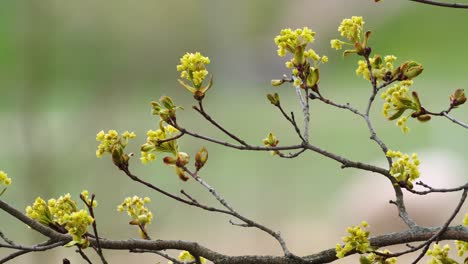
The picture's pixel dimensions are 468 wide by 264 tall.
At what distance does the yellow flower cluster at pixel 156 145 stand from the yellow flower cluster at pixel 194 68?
0.15 ft

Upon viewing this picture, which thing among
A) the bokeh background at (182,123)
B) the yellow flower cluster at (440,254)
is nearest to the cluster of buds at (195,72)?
the yellow flower cluster at (440,254)

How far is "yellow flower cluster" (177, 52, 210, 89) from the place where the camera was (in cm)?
45

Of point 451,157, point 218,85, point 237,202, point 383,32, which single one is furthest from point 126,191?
point 383,32

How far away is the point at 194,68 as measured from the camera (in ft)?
1.50

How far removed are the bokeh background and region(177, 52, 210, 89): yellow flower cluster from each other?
3.36 ft

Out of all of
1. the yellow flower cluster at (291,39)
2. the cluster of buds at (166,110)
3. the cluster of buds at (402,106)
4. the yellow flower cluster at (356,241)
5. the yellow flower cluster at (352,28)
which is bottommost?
the yellow flower cluster at (356,241)

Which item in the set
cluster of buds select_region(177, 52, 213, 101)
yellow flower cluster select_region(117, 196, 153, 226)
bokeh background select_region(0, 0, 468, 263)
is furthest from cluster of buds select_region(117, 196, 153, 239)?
bokeh background select_region(0, 0, 468, 263)

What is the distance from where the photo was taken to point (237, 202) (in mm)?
1701

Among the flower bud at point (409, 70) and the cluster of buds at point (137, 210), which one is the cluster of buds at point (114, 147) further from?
the flower bud at point (409, 70)

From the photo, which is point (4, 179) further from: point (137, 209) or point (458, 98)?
point (458, 98)

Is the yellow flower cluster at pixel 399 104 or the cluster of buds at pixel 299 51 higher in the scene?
the cluster of buds at pixel 299 51

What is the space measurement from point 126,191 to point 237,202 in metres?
0.31

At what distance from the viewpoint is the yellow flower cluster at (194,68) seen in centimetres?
45

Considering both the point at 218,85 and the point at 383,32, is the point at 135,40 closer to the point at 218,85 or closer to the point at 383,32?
the point at 218,85
